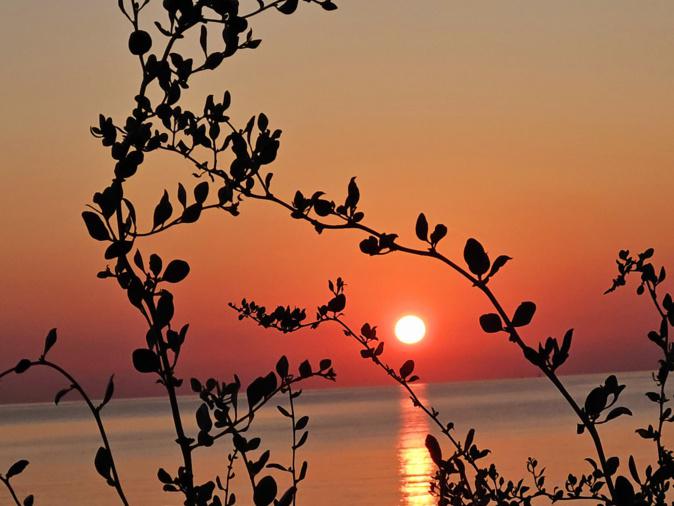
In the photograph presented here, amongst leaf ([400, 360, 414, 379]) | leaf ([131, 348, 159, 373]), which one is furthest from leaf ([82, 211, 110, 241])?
leaf ([400, 360, 414, 379])

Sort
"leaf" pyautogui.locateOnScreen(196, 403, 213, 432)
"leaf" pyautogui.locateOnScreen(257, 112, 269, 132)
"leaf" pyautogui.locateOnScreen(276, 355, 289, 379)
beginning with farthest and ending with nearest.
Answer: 1. "leaf" pyautogui.locateOnScreen(276, 355, 289, 379)
2. "leaf" pyautogui.locateOnScreen(257, 112, 269, 132)
3. "leaf" pyautogui.locateOnScreen(196, 403, 213, 432)

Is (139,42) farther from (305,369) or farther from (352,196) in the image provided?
(305,369)

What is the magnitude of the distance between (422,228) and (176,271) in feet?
1.85

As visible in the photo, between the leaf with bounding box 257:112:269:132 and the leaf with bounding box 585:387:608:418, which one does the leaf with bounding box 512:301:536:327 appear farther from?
the leaf with bounding box 257:112:269:132

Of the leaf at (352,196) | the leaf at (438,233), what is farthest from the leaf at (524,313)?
the leaf at (352,196)

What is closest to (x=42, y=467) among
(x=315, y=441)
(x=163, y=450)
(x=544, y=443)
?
(x=163, y=450)

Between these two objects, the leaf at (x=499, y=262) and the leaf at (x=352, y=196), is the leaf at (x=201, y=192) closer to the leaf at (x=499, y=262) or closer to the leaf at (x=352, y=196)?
the leaf at (x=352, y=196)

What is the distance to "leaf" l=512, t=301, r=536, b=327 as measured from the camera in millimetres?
2180

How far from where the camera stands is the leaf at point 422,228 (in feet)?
7.99

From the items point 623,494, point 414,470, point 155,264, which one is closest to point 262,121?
point 155,264

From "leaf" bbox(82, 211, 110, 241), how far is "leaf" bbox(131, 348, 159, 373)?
0.26 m

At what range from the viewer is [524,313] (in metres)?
2.19

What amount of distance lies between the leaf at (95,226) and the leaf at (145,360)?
10.2 inches

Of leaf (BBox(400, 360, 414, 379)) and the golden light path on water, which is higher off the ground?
leaf (BBox(400, 360, 414, 379))
